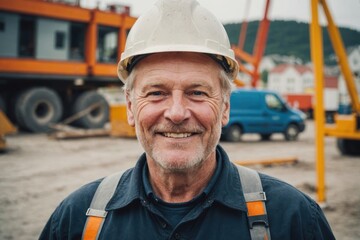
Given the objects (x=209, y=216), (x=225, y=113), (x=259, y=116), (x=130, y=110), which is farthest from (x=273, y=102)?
(x=209, y=216)

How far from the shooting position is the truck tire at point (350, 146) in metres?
10.5

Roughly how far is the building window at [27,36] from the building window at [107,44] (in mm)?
2697

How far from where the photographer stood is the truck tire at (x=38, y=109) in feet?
41.2

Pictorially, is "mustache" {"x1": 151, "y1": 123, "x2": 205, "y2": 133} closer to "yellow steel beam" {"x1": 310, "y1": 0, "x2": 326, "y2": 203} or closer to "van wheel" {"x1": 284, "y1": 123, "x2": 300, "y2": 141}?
"yellow steel beam" {"x1": 310, "y1": 0, "x2": 326, "y2": 203}

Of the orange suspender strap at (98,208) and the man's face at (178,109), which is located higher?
the man's face at (178,109)

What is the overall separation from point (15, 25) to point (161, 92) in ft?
41.4

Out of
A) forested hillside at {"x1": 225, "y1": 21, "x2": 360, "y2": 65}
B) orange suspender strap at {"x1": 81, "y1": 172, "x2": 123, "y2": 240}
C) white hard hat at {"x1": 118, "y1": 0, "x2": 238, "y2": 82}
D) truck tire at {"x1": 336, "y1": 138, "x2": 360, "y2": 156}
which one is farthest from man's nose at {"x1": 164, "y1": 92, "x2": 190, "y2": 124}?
forested hillside at {"x1": 225, "y1": 21, "x2": 360, "y2": 65}

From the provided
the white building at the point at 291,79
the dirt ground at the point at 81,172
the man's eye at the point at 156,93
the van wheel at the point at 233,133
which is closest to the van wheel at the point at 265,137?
the dirt ground at the point at 81,172

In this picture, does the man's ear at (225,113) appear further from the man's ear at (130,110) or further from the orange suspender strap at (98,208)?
the orange suspender strap at (98,208)

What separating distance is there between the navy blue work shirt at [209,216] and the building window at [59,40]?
12941 millimetres

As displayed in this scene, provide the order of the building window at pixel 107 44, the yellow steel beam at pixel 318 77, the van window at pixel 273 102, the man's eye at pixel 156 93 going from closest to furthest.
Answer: the man's eye at pixel 156 93 → the yellow steel beam at pixel 318 77 → the van window at pixel 273 102 → the building window at pixel 107 44

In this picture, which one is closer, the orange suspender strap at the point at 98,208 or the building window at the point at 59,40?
the orange suspender strap at the point at 98,208

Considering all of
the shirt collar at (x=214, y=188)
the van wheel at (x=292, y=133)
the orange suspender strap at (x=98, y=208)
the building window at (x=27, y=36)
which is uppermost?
the building window at (x=27, y=36)

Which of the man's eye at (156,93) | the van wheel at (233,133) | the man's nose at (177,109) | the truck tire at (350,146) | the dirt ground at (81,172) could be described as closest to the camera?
the man's nose at (177,109)
